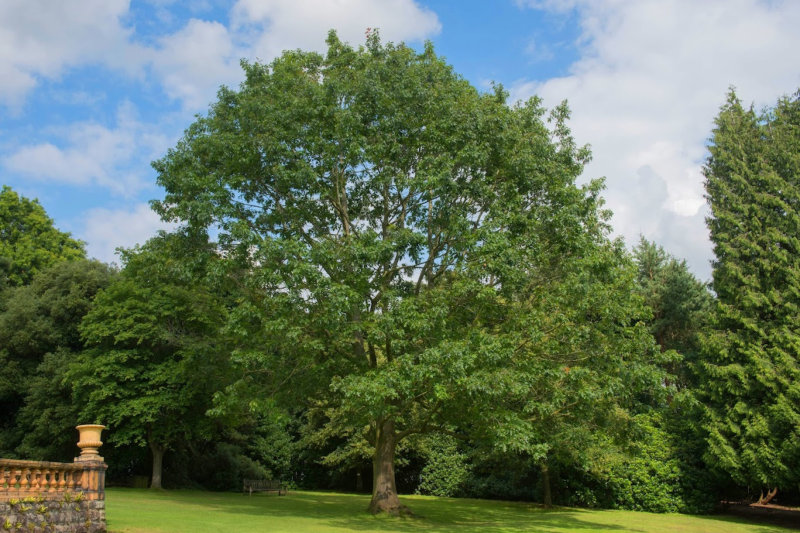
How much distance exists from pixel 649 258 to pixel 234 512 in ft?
92.7

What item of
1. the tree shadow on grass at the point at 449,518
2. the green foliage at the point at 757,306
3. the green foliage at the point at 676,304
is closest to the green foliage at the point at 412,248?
the tree shadow on grass at the point at 449,518

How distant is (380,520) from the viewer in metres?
17.0

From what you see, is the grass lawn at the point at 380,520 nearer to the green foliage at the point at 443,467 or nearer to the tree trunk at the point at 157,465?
the green foliage at the point at 443,467

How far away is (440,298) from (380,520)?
6.64 metres

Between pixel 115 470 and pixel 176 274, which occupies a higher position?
pixel 176 274

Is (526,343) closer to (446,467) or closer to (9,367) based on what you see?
(446,467)

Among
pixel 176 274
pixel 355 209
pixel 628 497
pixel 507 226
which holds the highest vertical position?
pixel 355 209

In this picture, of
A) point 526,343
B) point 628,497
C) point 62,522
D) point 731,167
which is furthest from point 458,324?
point 731,167

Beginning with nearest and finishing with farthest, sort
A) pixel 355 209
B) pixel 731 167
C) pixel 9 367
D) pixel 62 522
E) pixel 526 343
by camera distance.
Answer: pixel 62 522, pixel 526 343, pixel 355 209, pixel 731 167, pixel 9 367

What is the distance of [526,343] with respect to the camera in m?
16.6

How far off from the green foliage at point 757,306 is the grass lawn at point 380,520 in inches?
98.2

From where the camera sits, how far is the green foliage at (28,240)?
129 feet

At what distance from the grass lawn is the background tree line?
180cm

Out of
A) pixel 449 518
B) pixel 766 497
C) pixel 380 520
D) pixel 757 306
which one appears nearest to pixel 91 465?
pixel 380 520
